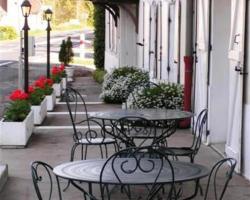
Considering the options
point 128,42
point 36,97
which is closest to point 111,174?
point 36,97

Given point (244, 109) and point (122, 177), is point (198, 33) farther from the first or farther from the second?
point (122, 177)

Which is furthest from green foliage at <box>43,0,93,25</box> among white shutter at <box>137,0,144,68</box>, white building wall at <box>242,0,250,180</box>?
white building wall at <box>242,0,250,180</box>

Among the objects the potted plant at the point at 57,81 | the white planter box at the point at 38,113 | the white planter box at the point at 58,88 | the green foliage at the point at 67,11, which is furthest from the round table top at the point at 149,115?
the green foliage at the point at 67,11

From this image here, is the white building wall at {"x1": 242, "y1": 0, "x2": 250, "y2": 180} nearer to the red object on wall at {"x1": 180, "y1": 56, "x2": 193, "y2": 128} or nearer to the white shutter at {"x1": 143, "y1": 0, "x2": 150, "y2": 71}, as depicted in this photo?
the red object on wall at {"x1": 180, "y1": 56, "x2": 193, "y2": 128}

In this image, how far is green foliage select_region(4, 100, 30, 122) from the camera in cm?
1105

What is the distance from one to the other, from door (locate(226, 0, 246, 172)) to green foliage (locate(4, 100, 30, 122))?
3511 mm

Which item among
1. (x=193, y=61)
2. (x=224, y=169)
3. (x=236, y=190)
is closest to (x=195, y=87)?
(x=193, y=61)

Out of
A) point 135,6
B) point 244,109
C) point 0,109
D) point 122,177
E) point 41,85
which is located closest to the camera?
point 122,177

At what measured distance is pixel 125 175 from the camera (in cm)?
527

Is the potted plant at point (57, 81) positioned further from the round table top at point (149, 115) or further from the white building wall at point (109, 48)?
the round table top at point (149, 115)

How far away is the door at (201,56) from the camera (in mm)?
11000

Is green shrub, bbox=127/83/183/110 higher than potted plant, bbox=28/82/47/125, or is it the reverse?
green shrub, bbox=127/83/183/110

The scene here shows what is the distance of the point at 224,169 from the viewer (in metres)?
8.79

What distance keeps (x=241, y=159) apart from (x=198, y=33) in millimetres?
3894
